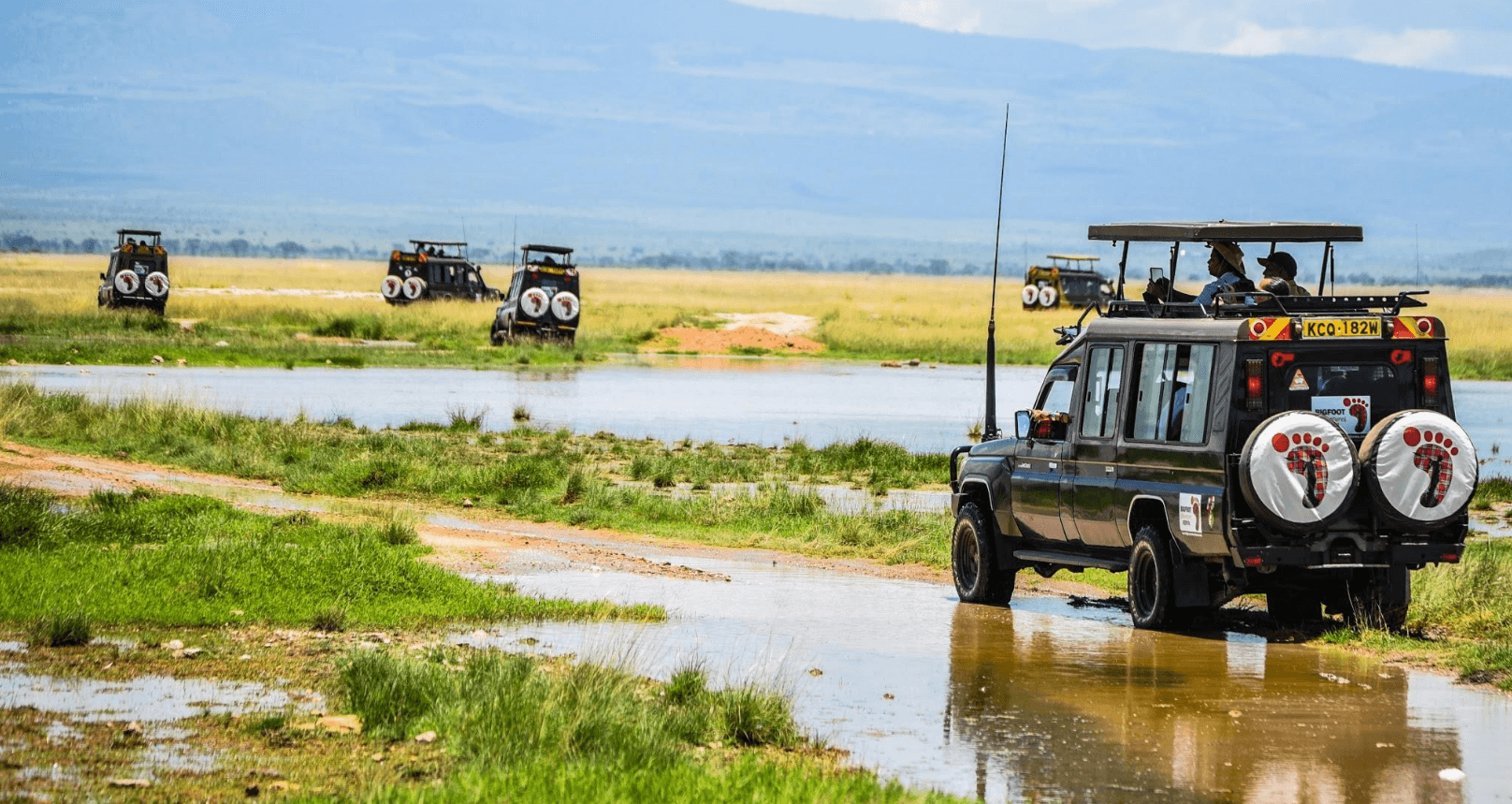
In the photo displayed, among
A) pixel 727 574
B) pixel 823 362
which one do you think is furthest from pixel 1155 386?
pixel 823 362

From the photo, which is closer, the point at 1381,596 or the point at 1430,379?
the point at 1430,379

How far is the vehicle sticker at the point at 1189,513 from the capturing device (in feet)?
39.9

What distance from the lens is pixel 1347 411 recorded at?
40.5ft

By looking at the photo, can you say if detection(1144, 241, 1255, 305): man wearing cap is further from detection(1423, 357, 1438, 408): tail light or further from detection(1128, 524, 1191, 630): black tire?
detection(1128, 524, 1191, 630): black tire

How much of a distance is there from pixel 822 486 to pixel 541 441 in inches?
223

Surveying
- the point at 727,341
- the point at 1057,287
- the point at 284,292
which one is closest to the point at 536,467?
the point at 727,341

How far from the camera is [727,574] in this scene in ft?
53.4

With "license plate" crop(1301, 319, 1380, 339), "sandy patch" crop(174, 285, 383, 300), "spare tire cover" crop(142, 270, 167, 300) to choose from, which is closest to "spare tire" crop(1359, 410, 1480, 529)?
"license plate" crop(1301, 319, 1380, 339)

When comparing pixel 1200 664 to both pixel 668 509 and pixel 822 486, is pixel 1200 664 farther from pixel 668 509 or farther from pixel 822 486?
pixel 822 486

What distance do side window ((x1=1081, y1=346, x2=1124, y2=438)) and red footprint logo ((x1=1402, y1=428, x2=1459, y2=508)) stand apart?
1985 mm

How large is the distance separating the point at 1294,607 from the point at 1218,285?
7.78ft

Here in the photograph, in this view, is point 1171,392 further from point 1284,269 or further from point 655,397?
point 655,397

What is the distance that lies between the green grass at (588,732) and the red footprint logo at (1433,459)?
4559 millimetres

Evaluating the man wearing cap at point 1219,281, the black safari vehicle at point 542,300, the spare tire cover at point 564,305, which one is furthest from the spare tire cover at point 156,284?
the man wearing cap at point 1219,281
